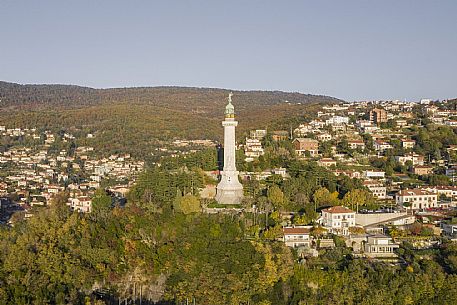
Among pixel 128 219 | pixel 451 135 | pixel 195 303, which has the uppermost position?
pixel 451 135

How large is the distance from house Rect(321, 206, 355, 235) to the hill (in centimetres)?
2517

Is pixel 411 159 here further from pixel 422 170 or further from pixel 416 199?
pixel 416 199

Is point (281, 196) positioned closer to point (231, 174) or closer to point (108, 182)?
point (231, 174)

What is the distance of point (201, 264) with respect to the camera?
21.7 meters

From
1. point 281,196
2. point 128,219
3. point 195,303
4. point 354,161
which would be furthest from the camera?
point 354,161

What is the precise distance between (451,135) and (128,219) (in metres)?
29.0

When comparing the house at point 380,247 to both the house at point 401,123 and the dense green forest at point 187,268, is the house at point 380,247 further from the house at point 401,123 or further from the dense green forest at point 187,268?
the house at point 401,123

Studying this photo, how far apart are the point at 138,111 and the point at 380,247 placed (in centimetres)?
5231

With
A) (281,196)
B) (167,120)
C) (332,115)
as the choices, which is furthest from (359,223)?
(167,120)

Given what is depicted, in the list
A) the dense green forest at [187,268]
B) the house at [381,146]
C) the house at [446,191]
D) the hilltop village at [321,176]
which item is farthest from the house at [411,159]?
the dense green forest at [187,268]

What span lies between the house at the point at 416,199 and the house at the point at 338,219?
5.62 meters

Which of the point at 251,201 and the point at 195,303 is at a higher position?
the point at 251,201

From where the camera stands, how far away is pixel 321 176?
108 ft

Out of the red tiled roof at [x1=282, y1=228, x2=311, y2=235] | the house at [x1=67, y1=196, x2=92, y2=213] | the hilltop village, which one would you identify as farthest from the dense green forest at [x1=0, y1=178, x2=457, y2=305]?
the house at [x1=67, y1=196, x2=92, y2=213]
